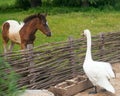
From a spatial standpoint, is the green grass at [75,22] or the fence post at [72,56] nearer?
the fence post at [72,56]

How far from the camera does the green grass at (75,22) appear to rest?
17.2m

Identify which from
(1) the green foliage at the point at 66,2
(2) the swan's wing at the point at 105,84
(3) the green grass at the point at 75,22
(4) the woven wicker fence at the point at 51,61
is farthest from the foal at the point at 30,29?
(1) the green foliage at the point at 66,2

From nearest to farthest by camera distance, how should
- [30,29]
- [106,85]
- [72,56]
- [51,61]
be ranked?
[106,85] < [51,61] < [72,56] < [30,29]

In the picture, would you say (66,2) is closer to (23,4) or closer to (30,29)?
(23,4)

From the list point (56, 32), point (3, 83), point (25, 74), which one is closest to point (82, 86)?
point (25, 74)

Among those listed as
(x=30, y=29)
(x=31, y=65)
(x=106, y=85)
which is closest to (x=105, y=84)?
(x=106, y=85)

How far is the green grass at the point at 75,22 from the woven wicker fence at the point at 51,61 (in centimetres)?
445

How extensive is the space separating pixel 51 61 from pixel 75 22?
10.9 metres

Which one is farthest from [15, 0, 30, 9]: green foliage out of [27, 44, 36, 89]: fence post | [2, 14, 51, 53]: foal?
[27, 44, 36, 89]: fence post

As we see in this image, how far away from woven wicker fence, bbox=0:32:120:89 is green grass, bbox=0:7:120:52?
4455mm

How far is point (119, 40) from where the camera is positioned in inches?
476

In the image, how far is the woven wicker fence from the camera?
869 cm

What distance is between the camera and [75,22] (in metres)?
20.2

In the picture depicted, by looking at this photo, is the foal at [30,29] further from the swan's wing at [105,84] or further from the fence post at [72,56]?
the swan's wing at [105,84]
